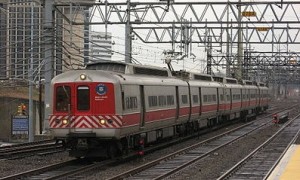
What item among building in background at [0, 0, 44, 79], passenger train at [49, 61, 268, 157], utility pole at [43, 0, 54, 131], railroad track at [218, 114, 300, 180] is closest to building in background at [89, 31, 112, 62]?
utility pole at [43, 0, 54, 131]

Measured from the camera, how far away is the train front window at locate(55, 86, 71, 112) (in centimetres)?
1687

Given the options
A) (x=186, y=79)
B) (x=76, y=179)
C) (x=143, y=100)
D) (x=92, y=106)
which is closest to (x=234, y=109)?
(x=186, y=79)

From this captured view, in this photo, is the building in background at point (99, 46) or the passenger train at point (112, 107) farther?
the building in background at point (99, 46)

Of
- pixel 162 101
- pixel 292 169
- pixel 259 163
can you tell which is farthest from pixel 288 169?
pixel 162 101

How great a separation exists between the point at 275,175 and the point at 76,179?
505 cm

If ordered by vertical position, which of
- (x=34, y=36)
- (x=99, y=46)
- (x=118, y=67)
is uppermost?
(x=34, y=36)

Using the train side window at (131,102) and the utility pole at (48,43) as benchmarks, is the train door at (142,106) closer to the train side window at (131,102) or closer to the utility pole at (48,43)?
the train side window at (131,102)

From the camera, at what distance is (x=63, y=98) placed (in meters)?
17.0

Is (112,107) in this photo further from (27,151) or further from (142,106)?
(27,151)

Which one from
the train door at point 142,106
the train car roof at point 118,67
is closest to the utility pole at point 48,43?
the train car roof at point 118,67

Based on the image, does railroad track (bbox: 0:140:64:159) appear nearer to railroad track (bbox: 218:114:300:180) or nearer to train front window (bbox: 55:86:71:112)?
train front window (bbox: 55:86:71:112)

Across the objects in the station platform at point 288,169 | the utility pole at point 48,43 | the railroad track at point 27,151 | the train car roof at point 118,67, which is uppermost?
the utility pole at point 48,43

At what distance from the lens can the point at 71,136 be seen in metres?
16.5

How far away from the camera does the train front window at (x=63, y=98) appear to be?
16.9 metres
